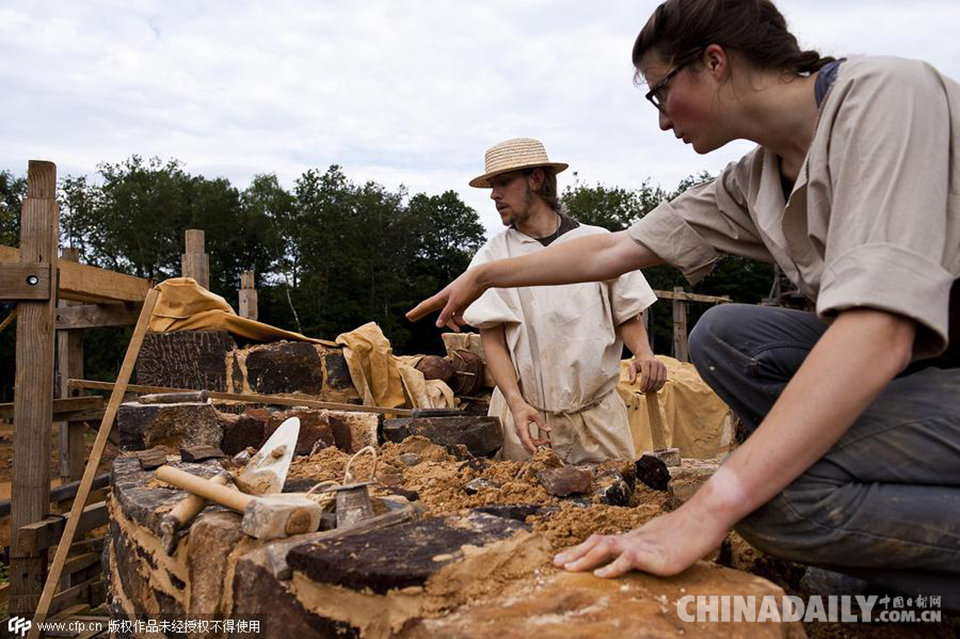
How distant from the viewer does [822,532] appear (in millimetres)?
1440

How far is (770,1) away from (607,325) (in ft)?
7.01

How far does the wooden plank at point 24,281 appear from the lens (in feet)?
13.6

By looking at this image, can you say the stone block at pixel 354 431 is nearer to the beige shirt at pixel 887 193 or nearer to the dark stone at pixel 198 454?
the dark stone at pixel 198 454

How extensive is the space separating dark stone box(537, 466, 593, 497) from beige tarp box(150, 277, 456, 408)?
3658 millimetres

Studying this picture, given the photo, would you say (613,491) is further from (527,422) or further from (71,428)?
(71,428)

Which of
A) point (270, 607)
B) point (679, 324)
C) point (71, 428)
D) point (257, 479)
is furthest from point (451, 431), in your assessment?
point (679, 324)

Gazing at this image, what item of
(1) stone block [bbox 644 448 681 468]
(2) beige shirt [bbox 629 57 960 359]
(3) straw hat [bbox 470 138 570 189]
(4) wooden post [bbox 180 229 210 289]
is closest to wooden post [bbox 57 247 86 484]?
(4) wooden post [bbox 180 229 210 289]

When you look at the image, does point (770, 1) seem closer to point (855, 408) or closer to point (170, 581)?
point (855, 408)

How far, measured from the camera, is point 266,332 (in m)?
5.84

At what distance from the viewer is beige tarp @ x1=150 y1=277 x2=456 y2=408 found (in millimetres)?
5766

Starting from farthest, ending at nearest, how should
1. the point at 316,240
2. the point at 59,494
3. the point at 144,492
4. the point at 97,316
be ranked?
the point at 316,240
the point at 97,316
the point at 59,494
the point at 144,492

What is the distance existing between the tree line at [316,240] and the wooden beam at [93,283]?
23.0 m

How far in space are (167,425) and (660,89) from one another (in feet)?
→ 9.47

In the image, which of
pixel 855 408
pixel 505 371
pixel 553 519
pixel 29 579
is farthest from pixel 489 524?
pixel 29 579
